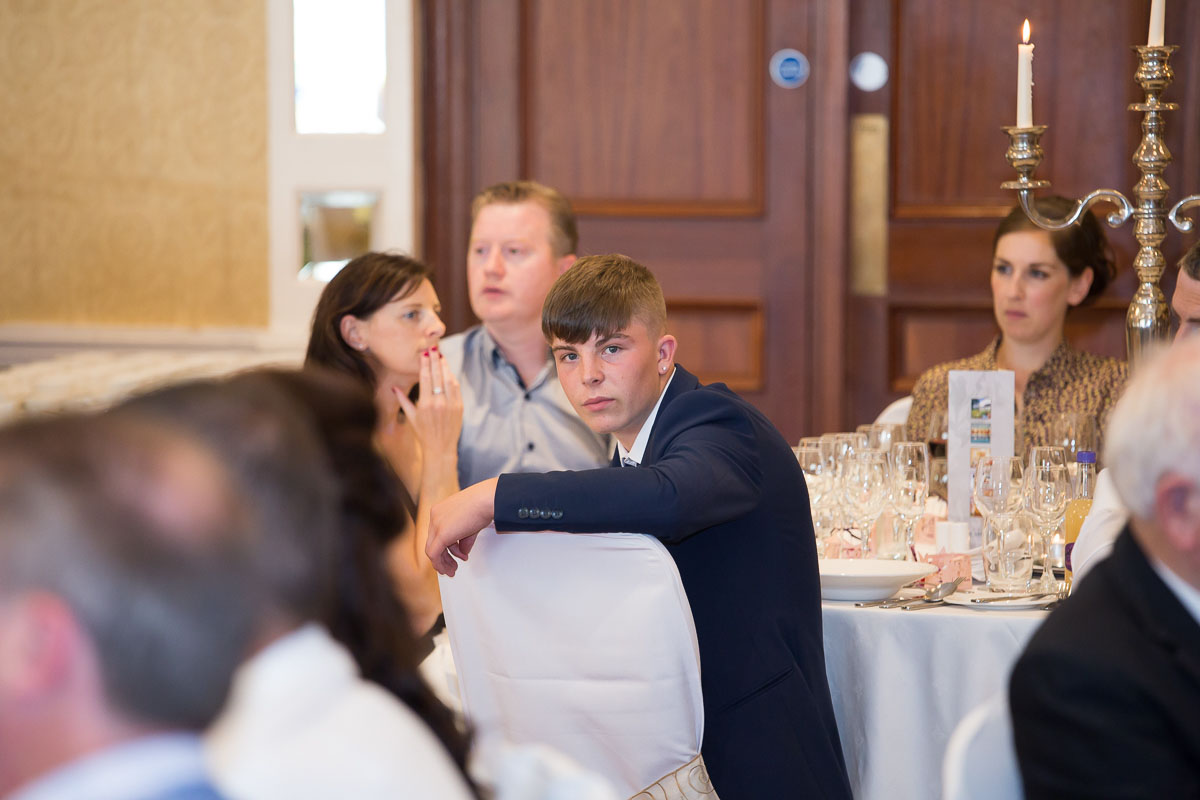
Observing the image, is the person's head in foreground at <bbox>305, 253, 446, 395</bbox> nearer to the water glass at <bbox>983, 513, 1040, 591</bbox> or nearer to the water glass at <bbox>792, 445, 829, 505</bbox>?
the water glass at <bbox>792, 445, 829, 505</bbox>

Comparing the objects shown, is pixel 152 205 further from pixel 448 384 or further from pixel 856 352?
pixel 856 352

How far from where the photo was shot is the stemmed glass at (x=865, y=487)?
2221mm

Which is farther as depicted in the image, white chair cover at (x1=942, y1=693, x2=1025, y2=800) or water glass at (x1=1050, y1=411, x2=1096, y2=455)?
water glass at (x1=1050, y1=411, x2=1096, y2=455)

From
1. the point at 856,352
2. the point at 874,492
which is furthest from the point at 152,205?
the point at 874,492

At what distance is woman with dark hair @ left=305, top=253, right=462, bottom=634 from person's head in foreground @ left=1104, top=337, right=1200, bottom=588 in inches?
62.7

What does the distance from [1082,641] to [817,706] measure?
743mm

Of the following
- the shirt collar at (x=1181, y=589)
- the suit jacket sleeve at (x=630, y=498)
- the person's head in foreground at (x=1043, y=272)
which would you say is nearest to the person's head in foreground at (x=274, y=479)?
the shirt collar at (x=1181, y=589)

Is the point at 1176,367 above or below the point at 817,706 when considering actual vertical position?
above

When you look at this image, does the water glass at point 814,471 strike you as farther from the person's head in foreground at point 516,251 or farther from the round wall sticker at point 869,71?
the round wall sticker at point 869,71

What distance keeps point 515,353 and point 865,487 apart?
1056mm

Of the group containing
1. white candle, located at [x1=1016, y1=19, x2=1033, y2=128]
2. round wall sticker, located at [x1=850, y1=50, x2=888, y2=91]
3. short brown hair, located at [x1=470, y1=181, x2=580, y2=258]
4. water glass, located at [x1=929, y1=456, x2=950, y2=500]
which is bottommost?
water glass, located at [x1=929, y1=456, x2=950, y2=500]

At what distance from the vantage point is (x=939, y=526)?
235 cm

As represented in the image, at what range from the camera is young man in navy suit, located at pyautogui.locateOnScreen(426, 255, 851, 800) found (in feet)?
5.14

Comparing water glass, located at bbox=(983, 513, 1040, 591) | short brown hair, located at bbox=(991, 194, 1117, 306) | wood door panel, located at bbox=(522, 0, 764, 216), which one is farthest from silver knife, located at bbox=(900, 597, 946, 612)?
wood door panel, located at bbox=(522, 0, 764, 216)
